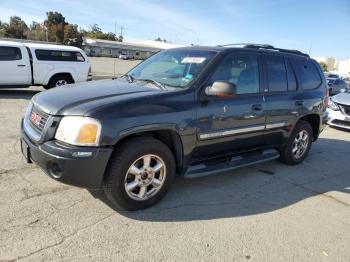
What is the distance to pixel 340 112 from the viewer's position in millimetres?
9648

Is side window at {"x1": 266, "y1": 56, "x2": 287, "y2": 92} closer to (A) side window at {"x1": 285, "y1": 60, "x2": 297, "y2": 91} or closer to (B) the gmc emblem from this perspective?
(A) side window at {"x1": 285, "y1": 60, "x2": 297, "y2": 91}

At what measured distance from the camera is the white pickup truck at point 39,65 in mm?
12305

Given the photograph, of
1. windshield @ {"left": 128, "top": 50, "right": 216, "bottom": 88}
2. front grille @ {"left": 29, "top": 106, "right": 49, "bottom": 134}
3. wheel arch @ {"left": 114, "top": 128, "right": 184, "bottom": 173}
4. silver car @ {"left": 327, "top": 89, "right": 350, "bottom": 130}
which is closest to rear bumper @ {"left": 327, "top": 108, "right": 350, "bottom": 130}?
silver car @ {"left": 327, "top": 89, "right": 350, "bottom": 130}

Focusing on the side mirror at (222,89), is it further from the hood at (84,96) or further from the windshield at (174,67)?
the hood at (84,96)

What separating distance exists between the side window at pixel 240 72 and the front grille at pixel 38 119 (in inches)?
76.5

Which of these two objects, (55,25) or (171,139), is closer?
(171,139)

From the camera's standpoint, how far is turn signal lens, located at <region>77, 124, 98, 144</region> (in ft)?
11.1

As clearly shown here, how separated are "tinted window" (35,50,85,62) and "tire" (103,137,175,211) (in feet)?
34.2

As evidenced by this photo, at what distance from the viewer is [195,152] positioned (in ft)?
14.1

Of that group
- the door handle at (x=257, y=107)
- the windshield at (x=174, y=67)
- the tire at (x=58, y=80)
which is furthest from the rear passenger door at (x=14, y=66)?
the door handle at (x=257, y=107)

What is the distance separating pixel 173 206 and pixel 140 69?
7.01 ft

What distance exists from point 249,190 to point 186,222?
53.9 inches

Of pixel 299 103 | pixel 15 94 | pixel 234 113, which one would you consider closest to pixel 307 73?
pixel 299 103

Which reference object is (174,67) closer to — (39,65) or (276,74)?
(276,74)
